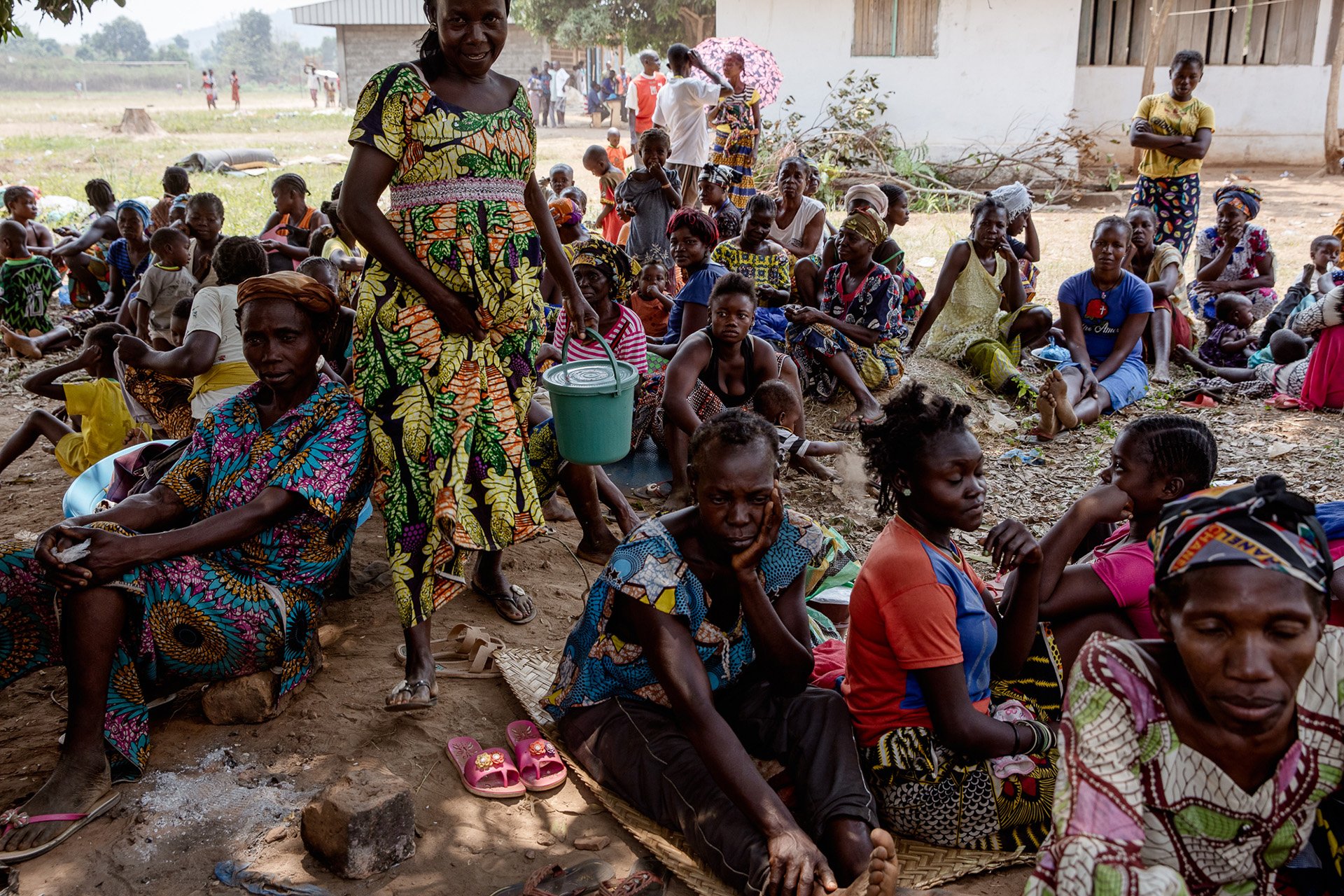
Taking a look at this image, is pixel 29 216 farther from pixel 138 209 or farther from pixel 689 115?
pixel 689 115

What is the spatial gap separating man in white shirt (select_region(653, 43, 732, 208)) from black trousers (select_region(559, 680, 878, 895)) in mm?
7422

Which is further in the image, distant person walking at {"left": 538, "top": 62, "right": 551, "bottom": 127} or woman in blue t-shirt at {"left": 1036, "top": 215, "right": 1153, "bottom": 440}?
distant person walking at {"left": 538, "top": 62, "right": 551, "bottom": 127}

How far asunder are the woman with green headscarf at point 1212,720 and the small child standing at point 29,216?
879cm

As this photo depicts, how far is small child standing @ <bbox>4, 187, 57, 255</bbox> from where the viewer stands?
27.1 feet

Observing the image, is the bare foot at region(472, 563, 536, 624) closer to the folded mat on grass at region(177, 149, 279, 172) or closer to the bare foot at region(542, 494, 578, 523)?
the bare foot at region(542, 494, 578, 523)

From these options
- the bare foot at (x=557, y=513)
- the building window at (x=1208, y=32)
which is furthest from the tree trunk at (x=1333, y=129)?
the bare foot at (x=557, y=513)

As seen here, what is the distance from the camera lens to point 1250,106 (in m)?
13.5

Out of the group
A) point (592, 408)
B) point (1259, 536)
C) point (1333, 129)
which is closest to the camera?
point (1259, 536)

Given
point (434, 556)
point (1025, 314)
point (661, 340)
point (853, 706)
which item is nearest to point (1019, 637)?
point (853, 706)

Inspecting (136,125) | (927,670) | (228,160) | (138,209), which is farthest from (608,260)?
(136,125)

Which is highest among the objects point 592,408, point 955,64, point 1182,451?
point 955,64

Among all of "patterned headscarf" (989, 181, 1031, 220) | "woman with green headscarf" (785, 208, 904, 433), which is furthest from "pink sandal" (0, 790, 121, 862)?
"patterned headscarf" (989, 181, 1031, 220)

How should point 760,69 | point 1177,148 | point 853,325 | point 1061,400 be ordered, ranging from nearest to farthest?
1. point 1061,400
2. point 853,325
3. point 1177,148
4. point 760,69

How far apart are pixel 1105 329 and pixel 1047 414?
897 millimetres
